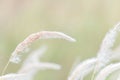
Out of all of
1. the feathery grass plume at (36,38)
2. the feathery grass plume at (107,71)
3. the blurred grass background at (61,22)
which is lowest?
the feathery grass plume at (107,71)

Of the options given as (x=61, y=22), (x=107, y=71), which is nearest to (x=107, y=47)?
(x=107, y=71)

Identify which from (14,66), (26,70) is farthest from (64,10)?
(26,70)

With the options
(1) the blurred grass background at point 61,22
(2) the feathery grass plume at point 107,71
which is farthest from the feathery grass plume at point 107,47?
(1) the blurred grass background at point 61,22

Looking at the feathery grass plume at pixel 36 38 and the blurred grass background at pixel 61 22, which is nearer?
the feathery grass plume at pixel 36 38

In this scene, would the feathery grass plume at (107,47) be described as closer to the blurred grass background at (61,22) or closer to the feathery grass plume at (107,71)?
the feathery grass plume at (107,71)

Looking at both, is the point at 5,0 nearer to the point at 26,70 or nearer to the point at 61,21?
the point at 61,21

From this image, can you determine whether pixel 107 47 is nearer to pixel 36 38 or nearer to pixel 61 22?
pixel 36 38

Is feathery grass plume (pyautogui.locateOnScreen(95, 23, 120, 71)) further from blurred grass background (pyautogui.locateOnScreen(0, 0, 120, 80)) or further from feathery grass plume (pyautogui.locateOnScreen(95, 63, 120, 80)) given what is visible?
blurred grass background (pyautogui.locateOnScreen(0, 0, 120, 80))

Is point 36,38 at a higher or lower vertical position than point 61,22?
lower
